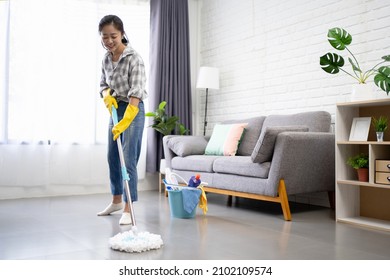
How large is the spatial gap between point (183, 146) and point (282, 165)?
4.14 feet

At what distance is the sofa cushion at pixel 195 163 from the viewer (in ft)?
10.9

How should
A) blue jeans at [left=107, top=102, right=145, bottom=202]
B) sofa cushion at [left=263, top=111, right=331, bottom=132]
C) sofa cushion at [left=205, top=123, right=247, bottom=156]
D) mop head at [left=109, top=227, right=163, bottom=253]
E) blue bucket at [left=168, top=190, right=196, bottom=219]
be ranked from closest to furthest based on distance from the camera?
mop head at [left=109, top=227, right=163, bottom=253] < blue jeans at [left=107, top=102, right=145, bottom=202] < blue bucket at [left=168, top=190, right=196, bottom=219] < sofa cushion at [left=263, top=111, right=331, bottom=132] < sofa cushion at [left=205, top=123, right=247, bottom=156]

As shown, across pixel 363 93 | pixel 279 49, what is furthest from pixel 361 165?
pixel 279 49

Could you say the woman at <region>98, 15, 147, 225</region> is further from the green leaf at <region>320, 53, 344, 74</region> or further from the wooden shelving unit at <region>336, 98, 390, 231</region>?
the wooden shelving unit at <region>336, 98, 390, 231</region>

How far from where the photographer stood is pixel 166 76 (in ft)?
15.2

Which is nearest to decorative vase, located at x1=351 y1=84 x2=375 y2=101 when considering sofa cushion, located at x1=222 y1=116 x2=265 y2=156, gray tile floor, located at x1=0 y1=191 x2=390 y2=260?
gray tile floor, located at x1=0 y1=191 x2=390 y2=260

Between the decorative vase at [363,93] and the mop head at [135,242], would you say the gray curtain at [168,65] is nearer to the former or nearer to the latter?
the decorative vase at [363,93]

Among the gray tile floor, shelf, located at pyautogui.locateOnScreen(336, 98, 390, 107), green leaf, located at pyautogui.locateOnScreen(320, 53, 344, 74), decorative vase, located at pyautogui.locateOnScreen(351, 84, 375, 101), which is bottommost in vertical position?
the gray tile floor

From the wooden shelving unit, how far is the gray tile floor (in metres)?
0.16

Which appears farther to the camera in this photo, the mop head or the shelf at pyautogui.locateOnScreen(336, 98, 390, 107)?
the shelf at pyautogui.locateOnScreen(336, 98, 390, 107)

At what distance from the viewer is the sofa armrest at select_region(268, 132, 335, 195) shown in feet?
8.82

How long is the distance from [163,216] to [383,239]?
146 cm
